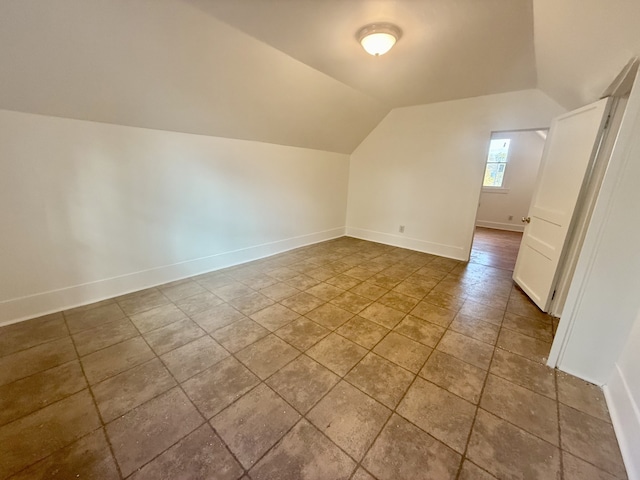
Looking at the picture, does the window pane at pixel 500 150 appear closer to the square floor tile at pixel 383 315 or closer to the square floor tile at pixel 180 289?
the square floor tile at pixel 383 315

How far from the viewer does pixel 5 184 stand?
6.24 feet

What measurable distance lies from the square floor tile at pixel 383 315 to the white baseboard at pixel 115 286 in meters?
1.98

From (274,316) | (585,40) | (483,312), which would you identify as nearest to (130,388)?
(274,316)

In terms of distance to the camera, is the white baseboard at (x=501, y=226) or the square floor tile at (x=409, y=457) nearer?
the square floor tile at (x=409, y=457)

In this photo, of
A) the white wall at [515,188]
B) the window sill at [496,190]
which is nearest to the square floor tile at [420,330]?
the white wall at [515,188]

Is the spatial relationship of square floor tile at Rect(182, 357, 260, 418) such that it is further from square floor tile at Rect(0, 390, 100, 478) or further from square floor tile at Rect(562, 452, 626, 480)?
square floor tile at Rect(562, 452, 626, 480)

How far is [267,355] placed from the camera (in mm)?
1823

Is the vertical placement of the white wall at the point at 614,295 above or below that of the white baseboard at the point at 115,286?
above

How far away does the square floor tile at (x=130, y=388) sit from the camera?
1.39 meters

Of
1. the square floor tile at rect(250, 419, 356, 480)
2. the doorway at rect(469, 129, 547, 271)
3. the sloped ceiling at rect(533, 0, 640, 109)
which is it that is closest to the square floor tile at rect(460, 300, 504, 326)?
the square floor tile at rect(250, 419, 356, 480)

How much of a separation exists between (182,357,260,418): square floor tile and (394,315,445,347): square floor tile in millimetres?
1257

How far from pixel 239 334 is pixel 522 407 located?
1.93 metres

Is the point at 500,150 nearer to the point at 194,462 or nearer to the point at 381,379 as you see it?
the point at 381,379

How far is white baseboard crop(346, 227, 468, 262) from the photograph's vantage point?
13.1 ft
